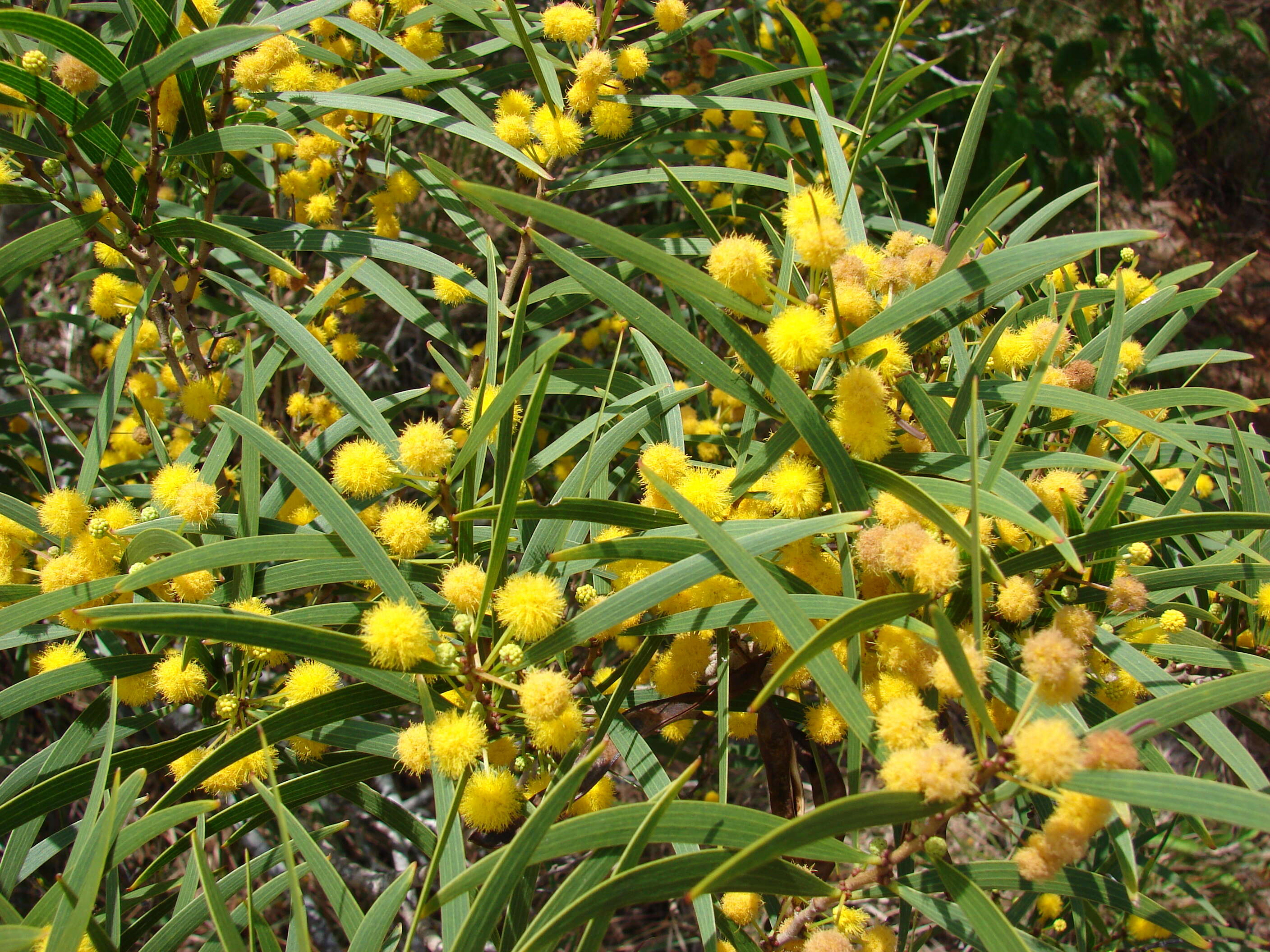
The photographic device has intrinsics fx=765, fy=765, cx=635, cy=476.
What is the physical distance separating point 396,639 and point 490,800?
0.25m

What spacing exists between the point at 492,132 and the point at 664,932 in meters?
2.96

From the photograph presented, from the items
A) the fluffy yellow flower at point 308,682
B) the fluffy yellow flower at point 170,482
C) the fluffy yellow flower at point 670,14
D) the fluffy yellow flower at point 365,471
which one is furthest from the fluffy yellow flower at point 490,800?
the fluffy yellow flower at point 670,14

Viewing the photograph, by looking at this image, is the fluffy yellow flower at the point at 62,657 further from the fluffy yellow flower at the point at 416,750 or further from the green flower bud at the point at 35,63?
the green flower bud at the point at 35,63

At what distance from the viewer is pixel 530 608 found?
2.89 ft

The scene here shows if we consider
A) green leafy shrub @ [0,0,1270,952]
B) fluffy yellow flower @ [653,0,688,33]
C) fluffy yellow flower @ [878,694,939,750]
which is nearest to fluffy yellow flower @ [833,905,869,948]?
green leafy shrub @ [0,0,1270,952]

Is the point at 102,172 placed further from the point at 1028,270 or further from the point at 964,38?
the point at 964,38

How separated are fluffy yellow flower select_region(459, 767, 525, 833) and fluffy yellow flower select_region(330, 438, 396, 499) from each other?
39 cm

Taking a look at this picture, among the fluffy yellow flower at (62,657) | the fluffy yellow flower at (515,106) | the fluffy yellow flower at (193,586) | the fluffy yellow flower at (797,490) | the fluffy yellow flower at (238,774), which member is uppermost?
the fluffy yellow flower at (515,106)

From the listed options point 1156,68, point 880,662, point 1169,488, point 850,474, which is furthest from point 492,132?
point 1156,68

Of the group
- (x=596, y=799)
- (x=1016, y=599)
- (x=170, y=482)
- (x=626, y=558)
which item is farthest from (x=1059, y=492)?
(x=170, y=482)

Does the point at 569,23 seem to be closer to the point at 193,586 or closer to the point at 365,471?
the point at 365,471

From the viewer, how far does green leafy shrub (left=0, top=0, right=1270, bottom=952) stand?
0.77 m

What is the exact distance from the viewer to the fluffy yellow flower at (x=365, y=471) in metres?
1.00

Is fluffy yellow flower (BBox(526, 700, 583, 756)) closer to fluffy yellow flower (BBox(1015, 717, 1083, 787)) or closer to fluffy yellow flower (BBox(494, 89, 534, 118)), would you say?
fluffy yellow flower (BBox(1015, 717, 1083, 787))
